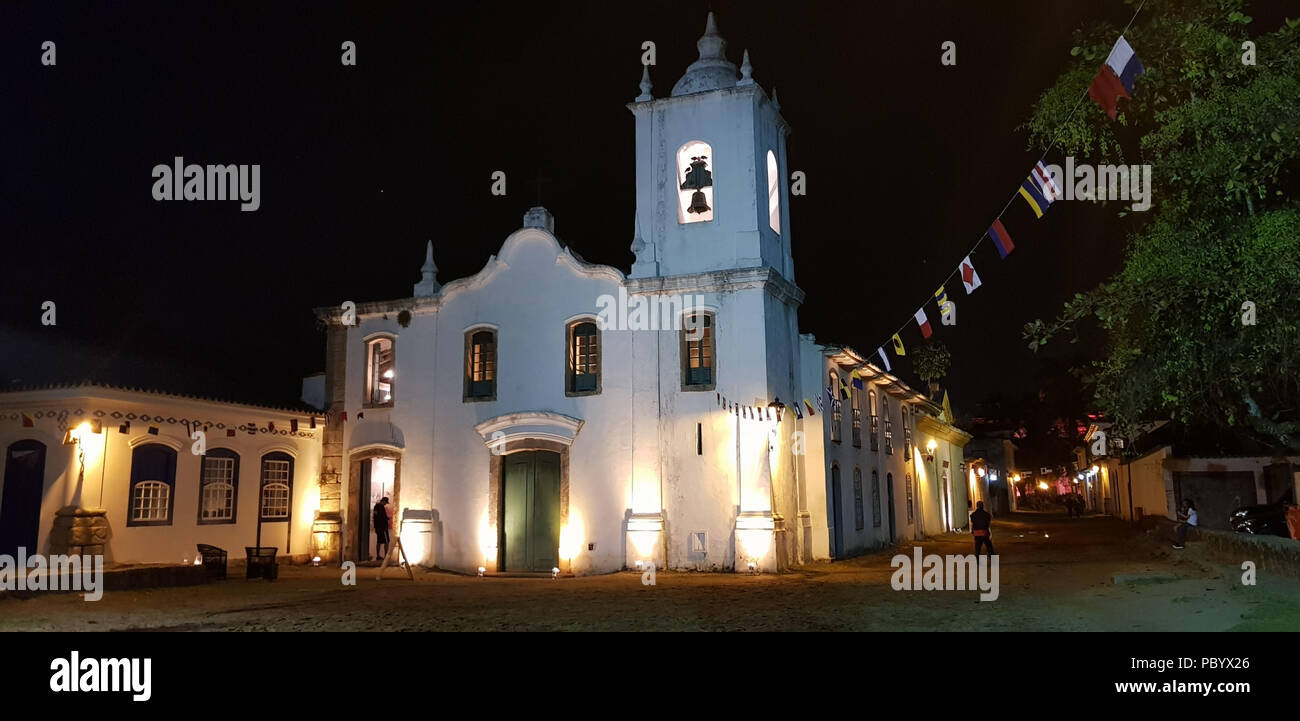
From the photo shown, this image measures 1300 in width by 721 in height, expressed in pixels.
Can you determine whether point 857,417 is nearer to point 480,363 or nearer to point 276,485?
point 480,363

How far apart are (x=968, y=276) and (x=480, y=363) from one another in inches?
426

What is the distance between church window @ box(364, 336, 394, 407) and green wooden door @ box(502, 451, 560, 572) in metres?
3.88

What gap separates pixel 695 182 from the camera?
19375 millimetres

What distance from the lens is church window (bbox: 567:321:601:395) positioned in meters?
19.3

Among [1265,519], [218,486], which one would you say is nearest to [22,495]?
[218,486]

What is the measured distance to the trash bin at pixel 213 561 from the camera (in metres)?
16.2

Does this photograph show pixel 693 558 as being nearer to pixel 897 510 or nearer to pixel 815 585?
pixel 815 585

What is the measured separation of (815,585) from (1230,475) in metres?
18.9

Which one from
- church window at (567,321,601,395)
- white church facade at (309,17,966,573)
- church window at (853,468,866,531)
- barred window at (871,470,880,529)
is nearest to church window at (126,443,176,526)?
white church facade at (309,17,966,573)

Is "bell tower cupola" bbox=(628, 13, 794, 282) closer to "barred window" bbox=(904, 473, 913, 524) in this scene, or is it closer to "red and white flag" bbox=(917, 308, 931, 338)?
"red and white flag" bbox=(917, 308, 931, 338)

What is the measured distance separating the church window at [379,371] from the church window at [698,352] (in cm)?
710

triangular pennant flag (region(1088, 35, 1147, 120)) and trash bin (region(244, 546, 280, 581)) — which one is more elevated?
triangular pennant flag (region(1088, 35, 1147, 120))
